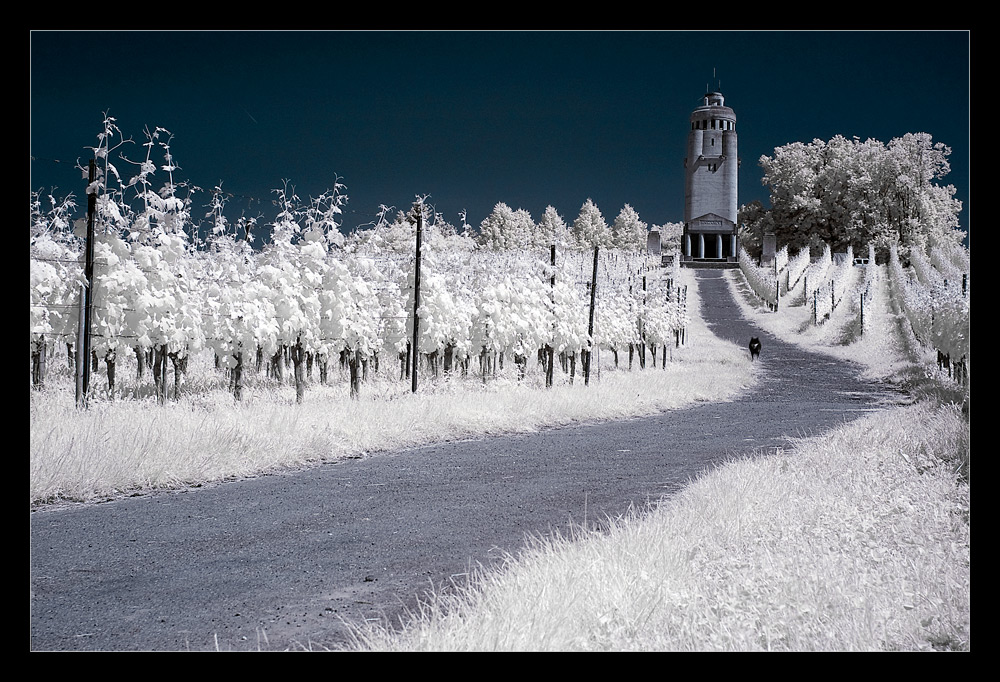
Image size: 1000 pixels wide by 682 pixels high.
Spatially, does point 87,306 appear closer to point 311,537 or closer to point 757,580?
point 311,537

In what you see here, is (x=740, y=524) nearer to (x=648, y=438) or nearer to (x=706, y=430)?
(x=648, y=438)

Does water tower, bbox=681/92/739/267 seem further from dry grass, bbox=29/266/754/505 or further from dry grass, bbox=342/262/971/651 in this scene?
dry grass, bbox=342/262/971/651

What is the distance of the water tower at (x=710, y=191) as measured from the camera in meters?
92.8

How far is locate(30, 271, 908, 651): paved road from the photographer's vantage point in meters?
5.45

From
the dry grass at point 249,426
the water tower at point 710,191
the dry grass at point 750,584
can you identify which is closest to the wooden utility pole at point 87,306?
the dry grass at point 249,426

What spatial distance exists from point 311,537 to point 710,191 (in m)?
93.3

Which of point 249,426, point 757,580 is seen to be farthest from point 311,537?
point 249,426

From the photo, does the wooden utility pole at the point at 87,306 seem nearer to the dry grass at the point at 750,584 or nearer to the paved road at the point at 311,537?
the paved road at the point at 311,537

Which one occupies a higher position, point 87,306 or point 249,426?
point 87,306

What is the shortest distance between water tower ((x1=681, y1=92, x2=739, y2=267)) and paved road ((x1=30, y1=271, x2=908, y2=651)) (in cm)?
8074

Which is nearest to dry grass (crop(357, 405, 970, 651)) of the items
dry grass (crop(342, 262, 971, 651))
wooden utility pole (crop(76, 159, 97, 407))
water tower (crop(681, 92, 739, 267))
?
dry grass (crop(342, 262, 971, 651))

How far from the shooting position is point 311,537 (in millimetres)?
7961
